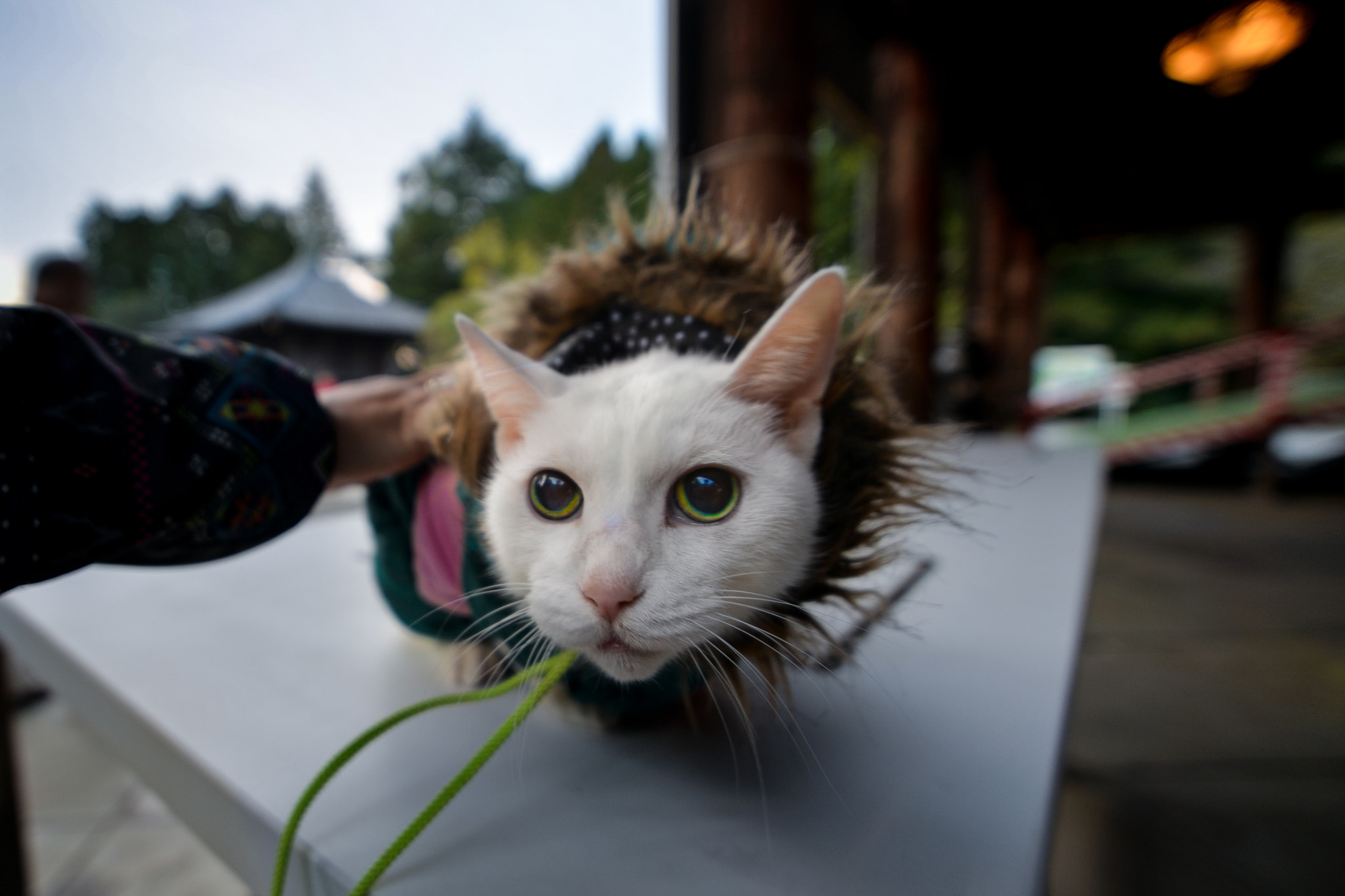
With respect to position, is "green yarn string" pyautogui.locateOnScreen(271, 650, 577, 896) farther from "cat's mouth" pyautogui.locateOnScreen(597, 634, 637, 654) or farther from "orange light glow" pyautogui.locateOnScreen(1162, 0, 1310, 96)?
"orange light glow" pyautogui.locateOnScreen(1162, 0, 1310, 96)

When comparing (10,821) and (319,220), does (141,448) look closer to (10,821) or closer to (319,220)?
(10,821)

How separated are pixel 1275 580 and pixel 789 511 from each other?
139 inches

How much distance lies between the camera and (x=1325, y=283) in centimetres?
816

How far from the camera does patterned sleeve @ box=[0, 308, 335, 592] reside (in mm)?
374

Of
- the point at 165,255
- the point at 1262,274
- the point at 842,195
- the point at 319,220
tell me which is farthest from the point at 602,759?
the point at 1262,274

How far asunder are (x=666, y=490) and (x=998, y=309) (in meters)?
4.88

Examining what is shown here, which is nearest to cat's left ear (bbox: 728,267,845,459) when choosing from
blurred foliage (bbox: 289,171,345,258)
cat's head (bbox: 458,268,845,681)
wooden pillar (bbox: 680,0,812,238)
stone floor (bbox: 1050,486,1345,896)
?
cat's head (bbox: 458,268,845,681)

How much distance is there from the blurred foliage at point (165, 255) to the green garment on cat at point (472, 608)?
5.60 ft

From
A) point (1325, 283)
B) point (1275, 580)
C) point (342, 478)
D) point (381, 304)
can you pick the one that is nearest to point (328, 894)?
point (342, 478)

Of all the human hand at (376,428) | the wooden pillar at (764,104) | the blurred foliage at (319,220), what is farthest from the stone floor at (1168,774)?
the blurred foliage at (319,220)

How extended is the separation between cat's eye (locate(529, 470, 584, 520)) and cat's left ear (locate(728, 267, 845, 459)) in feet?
0.34

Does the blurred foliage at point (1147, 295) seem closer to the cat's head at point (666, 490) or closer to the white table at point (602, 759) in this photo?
the white table at point (602, 759)

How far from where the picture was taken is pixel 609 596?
31 cm

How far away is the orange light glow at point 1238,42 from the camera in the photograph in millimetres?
2289
